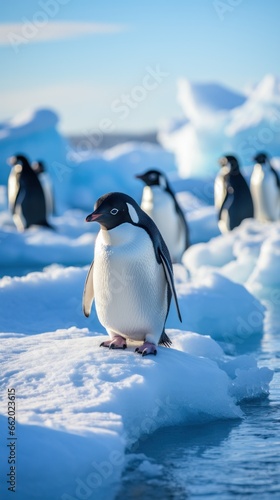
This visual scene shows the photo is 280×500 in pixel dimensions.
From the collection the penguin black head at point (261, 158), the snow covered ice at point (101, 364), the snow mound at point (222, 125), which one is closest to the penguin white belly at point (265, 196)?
the penguin black head at point (261, 158)

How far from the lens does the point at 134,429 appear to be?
3383 mm

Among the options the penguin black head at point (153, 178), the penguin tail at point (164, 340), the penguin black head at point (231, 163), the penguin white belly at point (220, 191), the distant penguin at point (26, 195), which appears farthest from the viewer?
the distant penguin at point (26, 195)

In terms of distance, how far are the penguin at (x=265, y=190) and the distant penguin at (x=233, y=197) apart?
770mm

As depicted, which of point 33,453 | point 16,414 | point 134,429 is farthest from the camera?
point 134,429

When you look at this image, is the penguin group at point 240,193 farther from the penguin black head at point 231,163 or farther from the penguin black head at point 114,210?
the penguin black head at point 114,210

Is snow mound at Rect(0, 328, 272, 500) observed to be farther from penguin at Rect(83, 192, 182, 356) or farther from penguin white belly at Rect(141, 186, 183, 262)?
penguin white belly at Rect(141, 186, 183, 262)

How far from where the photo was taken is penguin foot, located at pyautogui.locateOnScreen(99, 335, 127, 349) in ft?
12.7

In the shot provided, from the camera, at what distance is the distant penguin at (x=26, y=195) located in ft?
40.7

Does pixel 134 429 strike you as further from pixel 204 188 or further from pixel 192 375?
pixel 204 188

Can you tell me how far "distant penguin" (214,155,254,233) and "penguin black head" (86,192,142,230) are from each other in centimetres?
805

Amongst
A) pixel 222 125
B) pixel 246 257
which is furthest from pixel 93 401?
pixel 222 125

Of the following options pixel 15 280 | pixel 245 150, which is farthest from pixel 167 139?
pixel 15 280

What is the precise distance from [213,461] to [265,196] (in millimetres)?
9803

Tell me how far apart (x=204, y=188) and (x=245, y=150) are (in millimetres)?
2323
